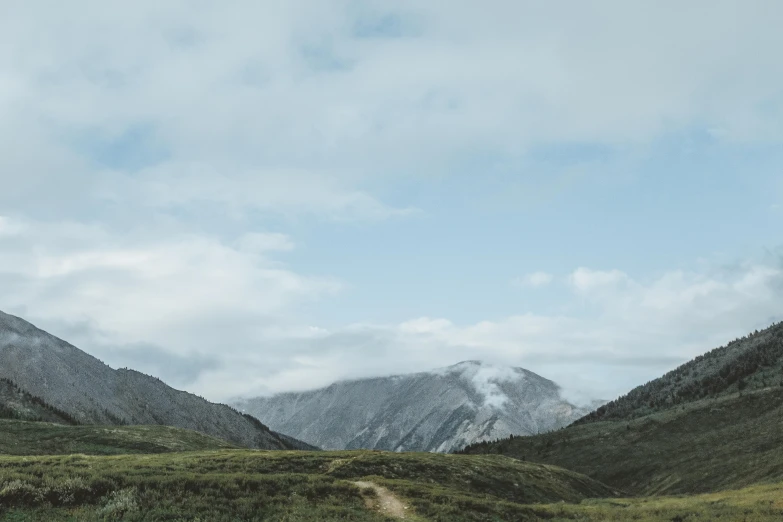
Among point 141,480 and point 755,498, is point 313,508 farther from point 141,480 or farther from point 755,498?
point 755,498

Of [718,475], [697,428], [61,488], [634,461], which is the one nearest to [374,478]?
[61,488]

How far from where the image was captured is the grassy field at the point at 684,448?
3199 inches

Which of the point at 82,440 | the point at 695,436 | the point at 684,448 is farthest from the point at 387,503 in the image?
the point at 695,436

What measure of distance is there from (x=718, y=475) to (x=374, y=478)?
57591 mm

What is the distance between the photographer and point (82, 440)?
100m

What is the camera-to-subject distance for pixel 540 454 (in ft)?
485

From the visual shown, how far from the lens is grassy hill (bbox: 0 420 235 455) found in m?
88.6

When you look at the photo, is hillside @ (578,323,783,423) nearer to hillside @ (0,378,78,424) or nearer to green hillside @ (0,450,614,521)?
green hillside @ (0,450,614,521)

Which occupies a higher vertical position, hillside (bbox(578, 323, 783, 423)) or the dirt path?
hillside (bbox(578, 323, 783, 423))

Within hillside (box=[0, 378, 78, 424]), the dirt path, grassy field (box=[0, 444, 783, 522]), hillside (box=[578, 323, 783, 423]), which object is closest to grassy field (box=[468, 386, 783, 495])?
hillside (box=[578, 323, 783, 423])

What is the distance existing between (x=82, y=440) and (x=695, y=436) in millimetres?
113561

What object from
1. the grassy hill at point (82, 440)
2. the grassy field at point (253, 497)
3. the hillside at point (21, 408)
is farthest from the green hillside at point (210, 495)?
the hillside at point (21, 408)

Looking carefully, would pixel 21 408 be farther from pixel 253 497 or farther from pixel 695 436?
pixel 695 436

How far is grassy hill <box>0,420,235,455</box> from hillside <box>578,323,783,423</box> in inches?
4964
